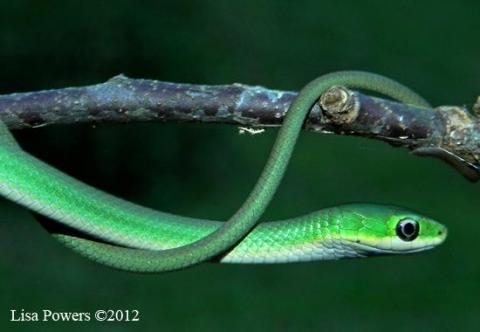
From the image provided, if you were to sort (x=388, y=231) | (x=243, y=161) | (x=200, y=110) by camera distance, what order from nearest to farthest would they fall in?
(x=200, y=110)
(x=388, y=231)
(x=243, y=161)

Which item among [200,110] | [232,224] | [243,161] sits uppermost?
[243,161]

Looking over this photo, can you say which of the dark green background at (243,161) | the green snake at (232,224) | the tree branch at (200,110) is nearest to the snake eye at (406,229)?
the green snake at (232,224)

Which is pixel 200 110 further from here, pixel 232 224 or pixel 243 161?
pixel 243 161

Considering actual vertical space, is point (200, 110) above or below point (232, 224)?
above

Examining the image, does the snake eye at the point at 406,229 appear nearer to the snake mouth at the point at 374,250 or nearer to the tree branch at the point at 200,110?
the snake mouth at the point at 374,250

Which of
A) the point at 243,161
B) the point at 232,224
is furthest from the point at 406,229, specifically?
the point at 243,161

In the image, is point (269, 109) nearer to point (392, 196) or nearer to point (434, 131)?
point (434, 131)

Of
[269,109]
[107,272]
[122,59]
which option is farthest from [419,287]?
[269,109]
